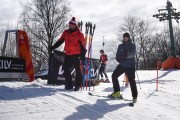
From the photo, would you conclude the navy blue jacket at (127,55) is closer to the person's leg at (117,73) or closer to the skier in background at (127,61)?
the skier in background at (127,61)

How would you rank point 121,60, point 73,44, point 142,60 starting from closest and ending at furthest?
point 121,60, point 73,44, point 142,60

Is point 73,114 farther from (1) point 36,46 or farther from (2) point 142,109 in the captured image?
(1) point 36,46

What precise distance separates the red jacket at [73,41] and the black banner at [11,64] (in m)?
1.54

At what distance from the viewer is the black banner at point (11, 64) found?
7763mm

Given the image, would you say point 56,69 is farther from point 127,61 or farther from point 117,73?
point 127,61

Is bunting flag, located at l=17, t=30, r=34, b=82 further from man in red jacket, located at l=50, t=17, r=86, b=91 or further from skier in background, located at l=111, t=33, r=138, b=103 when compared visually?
skier in background, located at l=111, t=33, r=138, b=103

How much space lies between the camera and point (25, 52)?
8.93m

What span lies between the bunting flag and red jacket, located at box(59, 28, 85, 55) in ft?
5.23

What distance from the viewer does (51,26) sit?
111 ft

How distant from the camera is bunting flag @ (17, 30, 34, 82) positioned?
879 centimetres

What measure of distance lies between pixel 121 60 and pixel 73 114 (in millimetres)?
2484

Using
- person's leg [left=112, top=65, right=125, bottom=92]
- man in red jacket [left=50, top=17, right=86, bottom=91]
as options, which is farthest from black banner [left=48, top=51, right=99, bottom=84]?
person's leg [left=112, top=65, right=125, bottom=92]

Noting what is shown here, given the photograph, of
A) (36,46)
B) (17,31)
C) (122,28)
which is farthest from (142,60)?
(17,31)

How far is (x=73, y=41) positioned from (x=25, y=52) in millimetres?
1992
